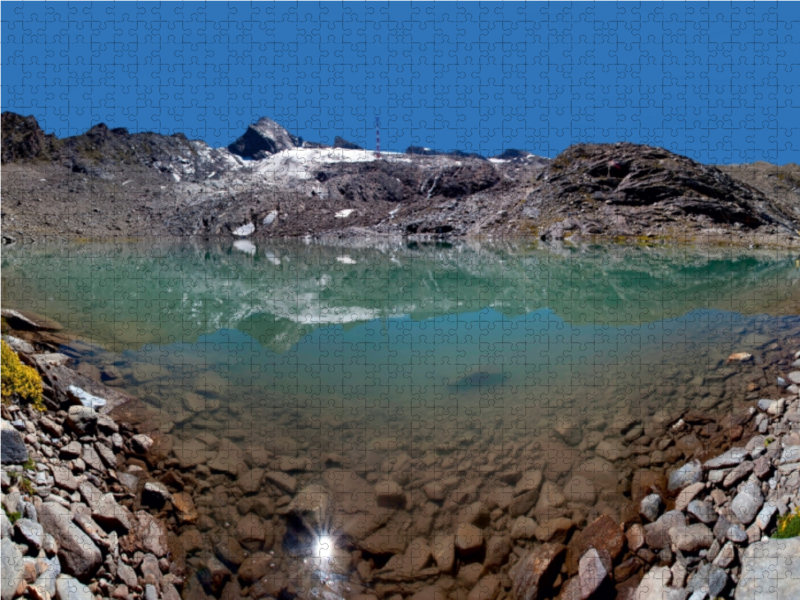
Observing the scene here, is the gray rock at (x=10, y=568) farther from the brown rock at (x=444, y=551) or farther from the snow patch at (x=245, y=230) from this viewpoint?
the snow patch at (x=245, y=230)

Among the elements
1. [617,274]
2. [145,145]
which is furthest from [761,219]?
[145,145]

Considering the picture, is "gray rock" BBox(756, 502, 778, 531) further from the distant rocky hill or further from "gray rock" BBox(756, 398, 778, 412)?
the distant rocky hill

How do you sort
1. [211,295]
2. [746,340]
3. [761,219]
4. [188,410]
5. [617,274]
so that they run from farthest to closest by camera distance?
[761,219]
[617,274]
[211,295]
[746,340]
[188,410]

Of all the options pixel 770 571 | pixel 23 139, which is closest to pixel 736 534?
pixel 770 571

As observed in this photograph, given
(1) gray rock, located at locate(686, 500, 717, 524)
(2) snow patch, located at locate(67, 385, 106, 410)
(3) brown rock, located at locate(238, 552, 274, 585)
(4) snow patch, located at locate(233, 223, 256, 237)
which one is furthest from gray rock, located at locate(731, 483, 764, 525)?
(4) snow patch, located at locate(233, 223, 256, 237)

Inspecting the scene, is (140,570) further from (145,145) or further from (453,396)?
(145,145)

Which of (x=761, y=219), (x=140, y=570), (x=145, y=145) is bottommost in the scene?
(x=140, y=570)
